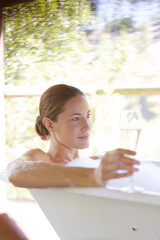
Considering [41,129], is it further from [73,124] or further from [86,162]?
[86,162]

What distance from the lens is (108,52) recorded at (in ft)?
6.44

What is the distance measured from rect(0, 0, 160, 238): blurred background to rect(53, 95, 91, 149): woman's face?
28.9 inches

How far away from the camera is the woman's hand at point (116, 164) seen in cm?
71

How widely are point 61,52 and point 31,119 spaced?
660 millimetres

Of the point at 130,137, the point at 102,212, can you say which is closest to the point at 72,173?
the point at 102,212

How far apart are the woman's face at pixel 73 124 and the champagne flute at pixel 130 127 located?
0.60 m

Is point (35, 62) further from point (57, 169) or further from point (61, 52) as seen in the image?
point (57, 169)

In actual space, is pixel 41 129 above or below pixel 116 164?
below

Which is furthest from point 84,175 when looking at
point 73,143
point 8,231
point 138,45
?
point 138,45

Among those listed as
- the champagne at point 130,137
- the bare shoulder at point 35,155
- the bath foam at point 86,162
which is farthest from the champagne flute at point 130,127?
the bare shoulder at point 35,155

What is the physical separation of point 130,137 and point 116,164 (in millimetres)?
1235

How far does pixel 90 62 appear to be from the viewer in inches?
78.9

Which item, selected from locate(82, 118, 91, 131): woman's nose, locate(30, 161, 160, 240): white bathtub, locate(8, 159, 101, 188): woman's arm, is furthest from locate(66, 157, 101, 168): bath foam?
locate(8, 159, 101, 188): woman's arm

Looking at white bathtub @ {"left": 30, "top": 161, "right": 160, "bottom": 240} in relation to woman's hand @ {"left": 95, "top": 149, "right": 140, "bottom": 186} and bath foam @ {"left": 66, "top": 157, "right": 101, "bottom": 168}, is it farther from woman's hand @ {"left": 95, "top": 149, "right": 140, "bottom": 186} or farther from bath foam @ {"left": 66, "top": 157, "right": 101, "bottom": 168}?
bath foam @ {"left": 66, "top": 157, "right": 101, "bottom": 168}
